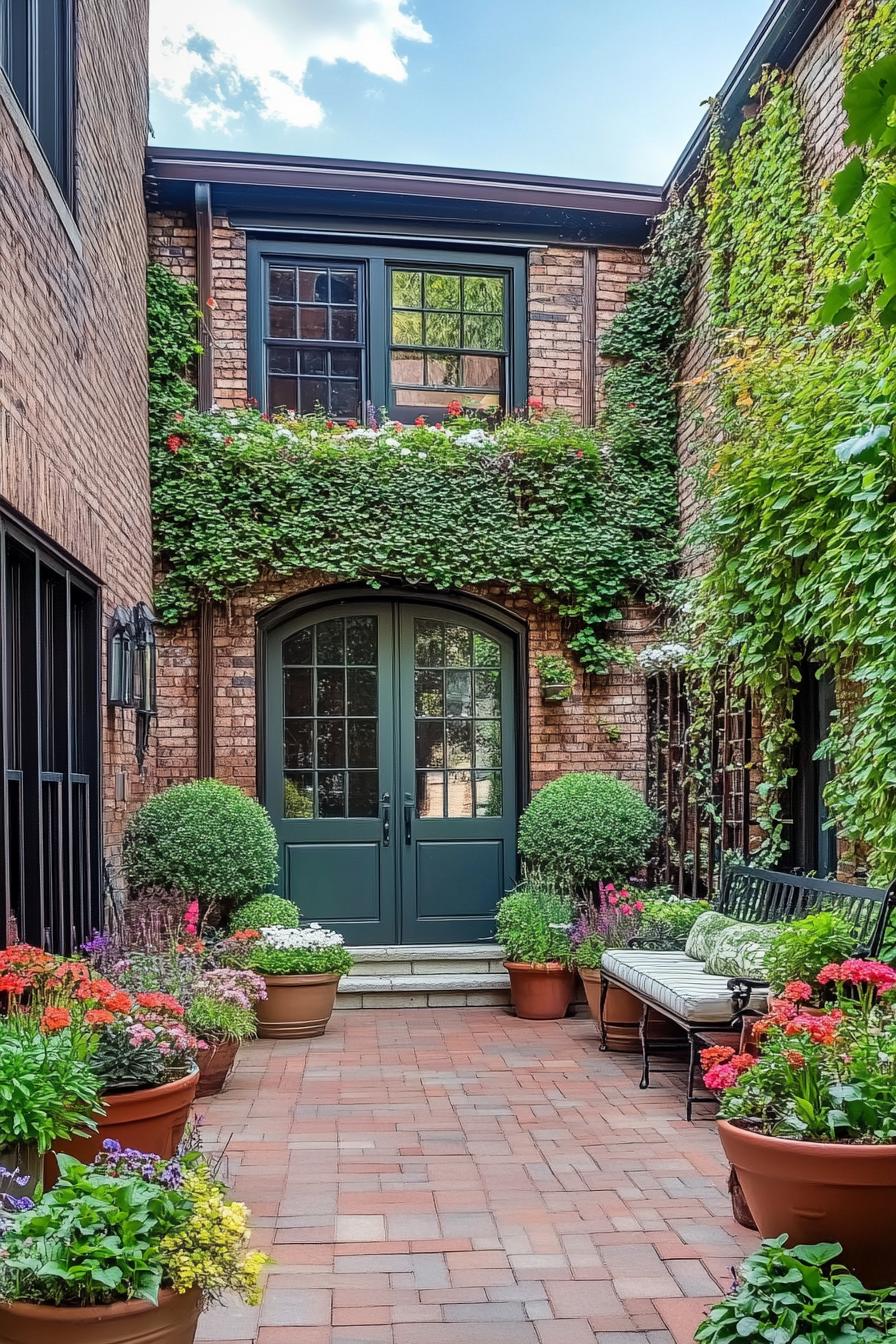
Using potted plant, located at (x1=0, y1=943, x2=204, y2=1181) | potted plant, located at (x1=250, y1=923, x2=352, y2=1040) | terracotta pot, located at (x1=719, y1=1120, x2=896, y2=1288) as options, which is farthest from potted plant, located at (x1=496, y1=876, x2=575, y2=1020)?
terracotta pot, located at (x1=719, y1=1120, x2=896, y2=1288)

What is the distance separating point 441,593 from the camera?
8320 mm

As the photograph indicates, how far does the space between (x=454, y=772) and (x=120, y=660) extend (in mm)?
3032

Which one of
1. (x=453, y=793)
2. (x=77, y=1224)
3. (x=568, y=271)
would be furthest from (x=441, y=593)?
(x=77, y=1224)

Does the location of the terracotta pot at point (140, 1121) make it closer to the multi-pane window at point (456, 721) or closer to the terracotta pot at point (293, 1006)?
the terracotta pot at point (293, 1006)

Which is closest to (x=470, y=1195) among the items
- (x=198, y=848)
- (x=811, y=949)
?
(x=811, y=949)

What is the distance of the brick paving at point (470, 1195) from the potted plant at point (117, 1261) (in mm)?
746

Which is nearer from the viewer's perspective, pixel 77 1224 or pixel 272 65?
pixel 77 1224

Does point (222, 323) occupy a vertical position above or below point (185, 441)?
above

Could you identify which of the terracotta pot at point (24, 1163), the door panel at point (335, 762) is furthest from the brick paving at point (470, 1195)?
the door panel at point (335, 762)

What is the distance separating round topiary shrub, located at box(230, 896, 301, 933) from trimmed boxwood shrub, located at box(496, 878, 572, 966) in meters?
1.30

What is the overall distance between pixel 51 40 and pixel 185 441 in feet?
9.91

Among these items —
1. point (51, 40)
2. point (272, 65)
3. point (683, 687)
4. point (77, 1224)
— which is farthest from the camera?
point (272, 65)

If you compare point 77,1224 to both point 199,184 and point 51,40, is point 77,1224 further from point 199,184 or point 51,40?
point 199,184

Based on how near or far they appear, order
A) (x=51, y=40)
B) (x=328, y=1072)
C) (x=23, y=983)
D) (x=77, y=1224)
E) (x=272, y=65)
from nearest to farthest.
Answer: (x=77, y=1224)
(x=23, y=983)
(x=51, y=40)
(x=328, y=1072)
(x=272, y=65)
